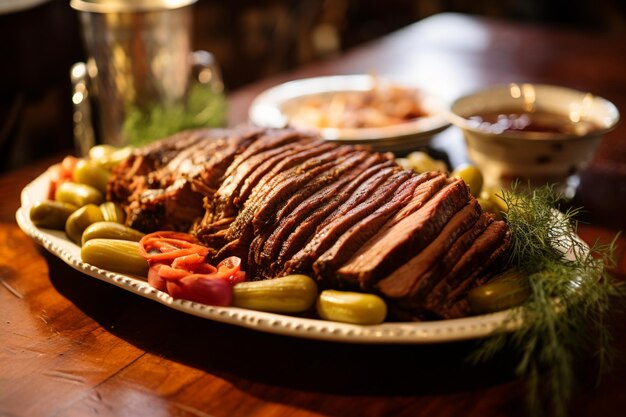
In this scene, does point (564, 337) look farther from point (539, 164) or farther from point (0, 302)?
point (0, 302)

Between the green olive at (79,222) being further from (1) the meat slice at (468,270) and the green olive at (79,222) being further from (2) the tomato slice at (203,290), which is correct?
(1) the meat slice at (468,270)

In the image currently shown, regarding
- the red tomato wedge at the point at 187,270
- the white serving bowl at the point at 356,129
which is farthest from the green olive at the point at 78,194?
the white serving bowl at the point at 356,129

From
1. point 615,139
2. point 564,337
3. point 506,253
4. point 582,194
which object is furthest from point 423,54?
point 564,337

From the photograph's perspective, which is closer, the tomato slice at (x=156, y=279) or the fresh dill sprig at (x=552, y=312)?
the fresh dill sprig at (x=552, y=312)

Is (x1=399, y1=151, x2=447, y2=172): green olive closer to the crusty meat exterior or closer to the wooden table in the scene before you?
the crusty meat exterior

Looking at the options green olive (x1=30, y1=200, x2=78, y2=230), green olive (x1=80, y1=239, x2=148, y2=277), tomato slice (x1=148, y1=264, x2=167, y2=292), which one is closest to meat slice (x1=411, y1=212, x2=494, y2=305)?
tomato slice (x1=148, y1=264, x2=167, y2=292)

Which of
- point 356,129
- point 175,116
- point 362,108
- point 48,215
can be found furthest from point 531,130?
point 48,215

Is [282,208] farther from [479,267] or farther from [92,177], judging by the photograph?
[92,177]
